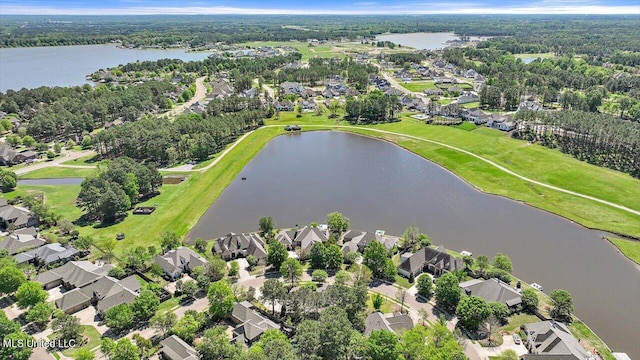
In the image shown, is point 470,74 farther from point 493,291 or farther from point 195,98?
point 493,291

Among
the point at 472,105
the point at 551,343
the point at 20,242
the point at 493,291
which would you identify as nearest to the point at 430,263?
the point at 493,291

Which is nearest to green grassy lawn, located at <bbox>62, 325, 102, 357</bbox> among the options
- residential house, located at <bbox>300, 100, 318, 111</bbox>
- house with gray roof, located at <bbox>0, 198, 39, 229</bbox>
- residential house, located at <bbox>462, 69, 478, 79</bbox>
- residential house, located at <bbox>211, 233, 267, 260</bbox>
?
residential house, located at <bbox>211, 233, 267, 260</bbox>

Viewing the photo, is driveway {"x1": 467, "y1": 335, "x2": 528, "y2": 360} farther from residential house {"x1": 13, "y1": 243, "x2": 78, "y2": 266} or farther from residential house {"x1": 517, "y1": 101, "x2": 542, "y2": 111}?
residential house {"x1": 517, "y1": 101, "x2": 542, "y2": 111}

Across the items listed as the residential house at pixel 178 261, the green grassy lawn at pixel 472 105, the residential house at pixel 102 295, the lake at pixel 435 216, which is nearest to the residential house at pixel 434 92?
the green grassy lawn at pixel 472 105

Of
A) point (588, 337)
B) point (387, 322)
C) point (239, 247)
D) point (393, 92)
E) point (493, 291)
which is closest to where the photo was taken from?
point (387, 322)

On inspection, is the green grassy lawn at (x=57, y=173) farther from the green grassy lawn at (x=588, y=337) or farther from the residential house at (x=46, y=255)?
the green grassy lawn at (x=588, y=337)

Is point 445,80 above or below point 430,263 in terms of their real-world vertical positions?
above
